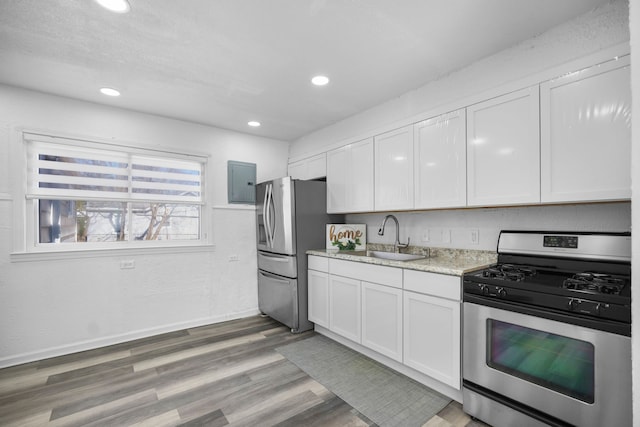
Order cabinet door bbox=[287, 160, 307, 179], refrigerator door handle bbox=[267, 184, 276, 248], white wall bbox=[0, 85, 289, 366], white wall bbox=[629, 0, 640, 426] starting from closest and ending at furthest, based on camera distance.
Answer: white wall bbox=[629, 0, 640, 426] → white wall bbox=[0, 85, 289, 366] → refrigerator door handle bbox=[267, 184, 276, 248] → cabinet door bbox=[287, 160, 307, 179]

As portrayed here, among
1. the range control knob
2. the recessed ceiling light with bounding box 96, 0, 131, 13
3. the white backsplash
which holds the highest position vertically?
the recessed ceiling light with bounding box 96, 0, 131, 13

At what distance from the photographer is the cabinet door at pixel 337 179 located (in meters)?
3.44

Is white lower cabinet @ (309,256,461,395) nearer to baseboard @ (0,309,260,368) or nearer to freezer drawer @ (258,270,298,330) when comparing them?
freezer drawer @ (258,270,298,330)

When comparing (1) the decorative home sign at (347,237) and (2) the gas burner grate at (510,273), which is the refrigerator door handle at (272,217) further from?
(2) the gas burner grate at (510,273)

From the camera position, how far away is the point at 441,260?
8.77ft

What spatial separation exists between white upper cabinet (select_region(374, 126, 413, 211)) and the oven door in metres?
1.15

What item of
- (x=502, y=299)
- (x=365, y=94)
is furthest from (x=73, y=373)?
(x=365, y=94)

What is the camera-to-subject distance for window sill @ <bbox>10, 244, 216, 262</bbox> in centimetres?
276

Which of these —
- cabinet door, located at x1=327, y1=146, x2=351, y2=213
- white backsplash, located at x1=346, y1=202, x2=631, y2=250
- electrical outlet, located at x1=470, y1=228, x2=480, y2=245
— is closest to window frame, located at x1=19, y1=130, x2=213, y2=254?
cabinet door, located at x1=327, y1=146, x2=351, y2=213

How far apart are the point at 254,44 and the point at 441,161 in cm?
166

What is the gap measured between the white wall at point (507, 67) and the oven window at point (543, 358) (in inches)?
64.2

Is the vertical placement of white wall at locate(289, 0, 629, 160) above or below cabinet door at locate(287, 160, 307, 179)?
above

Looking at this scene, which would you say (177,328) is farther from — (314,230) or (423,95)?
(423,95)

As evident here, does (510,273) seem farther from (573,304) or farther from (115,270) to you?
(115,270)
